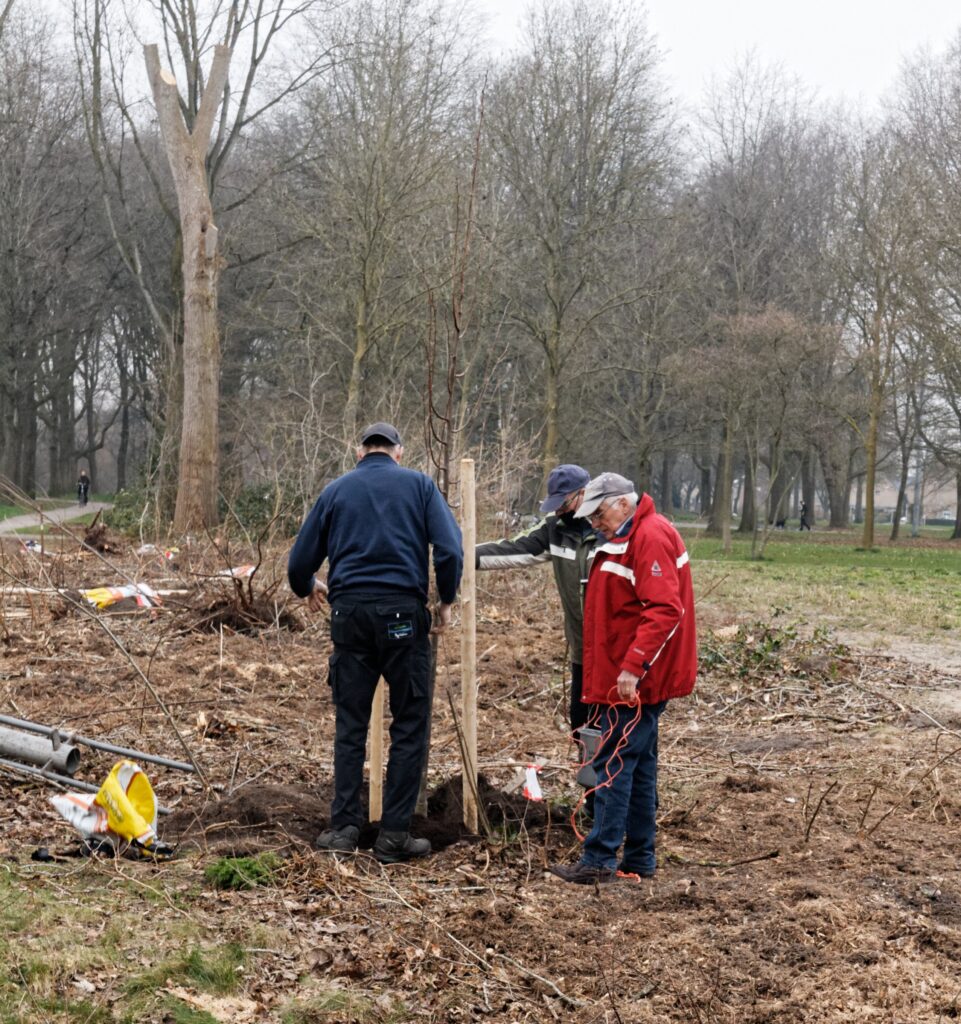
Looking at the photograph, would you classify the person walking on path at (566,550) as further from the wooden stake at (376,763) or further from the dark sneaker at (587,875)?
the dark sneaker at (587,875)

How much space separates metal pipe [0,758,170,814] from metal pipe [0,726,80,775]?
0.05 metres

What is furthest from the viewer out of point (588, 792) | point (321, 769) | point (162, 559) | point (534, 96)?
point (534, 96)

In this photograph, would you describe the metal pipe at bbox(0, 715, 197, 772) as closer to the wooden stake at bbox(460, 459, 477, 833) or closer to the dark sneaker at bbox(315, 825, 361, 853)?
the dark sneaker at bbox(315, 825, 361, 853)

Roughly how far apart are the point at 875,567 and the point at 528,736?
18.7 m

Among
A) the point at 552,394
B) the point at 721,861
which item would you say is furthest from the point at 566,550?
the point at 552,394

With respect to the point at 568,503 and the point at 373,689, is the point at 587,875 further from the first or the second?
the point at 568,503

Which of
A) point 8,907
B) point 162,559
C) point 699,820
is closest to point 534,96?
point 162,559

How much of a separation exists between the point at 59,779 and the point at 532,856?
2368 mm

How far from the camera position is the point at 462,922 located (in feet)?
14.2

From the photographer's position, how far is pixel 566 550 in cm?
626

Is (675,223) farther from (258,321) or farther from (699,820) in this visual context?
(699,820)

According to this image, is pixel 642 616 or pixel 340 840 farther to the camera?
pixel 340 840

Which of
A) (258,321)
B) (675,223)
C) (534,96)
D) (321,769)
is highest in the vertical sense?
(534,96)

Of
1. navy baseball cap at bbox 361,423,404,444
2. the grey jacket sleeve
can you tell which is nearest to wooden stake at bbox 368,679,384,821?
the grey jacket sleeve
